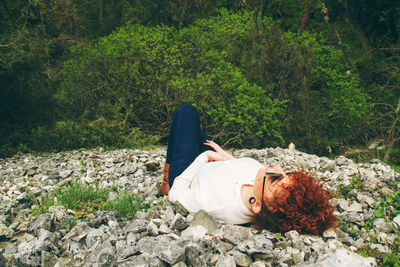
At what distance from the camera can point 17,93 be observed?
8.45 meters

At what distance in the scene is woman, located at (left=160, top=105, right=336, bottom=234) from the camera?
7.81 feet

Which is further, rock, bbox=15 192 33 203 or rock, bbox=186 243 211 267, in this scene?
rock, bbox=15 192 33 203

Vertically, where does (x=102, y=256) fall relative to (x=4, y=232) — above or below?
above

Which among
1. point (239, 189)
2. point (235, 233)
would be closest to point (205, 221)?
point (235, 233)

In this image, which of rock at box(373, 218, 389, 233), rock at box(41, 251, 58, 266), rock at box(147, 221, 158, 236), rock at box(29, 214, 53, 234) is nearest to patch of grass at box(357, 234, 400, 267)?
rock at box(373, 218, 389, 233)

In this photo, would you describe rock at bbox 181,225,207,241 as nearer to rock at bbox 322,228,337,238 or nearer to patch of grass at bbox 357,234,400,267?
rock at bbox 322,228,337,238

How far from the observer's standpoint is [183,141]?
3334 mm

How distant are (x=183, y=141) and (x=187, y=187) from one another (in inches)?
21.0

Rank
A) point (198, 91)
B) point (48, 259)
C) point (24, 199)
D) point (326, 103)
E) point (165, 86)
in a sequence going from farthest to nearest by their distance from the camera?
point (326, 103), point (165, 86), point (198, 91), point (24, 199), point (48, 259)

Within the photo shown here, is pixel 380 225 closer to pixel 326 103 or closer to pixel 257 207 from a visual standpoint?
pixel 257 207

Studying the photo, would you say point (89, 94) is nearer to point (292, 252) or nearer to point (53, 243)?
point (53, 243)

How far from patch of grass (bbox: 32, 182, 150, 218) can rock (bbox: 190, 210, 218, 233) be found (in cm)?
69

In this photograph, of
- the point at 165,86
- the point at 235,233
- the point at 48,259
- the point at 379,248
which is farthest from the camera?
the point at 165,86

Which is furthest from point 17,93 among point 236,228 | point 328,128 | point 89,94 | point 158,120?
point 328,128
